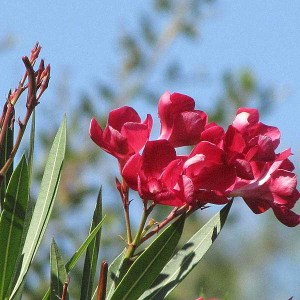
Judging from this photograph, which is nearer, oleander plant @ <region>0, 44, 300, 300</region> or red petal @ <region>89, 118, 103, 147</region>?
oleander plant @ <region>0, 44, 300, 300</region>

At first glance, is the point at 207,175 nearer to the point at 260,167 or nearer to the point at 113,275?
the point at 260,167

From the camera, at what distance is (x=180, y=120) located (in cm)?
132

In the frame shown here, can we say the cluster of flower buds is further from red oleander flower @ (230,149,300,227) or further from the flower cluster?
red oleander flower @ (230,149,300,227)

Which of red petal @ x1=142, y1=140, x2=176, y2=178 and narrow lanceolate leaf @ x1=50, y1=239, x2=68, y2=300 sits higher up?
red petal @ x1=142, y1=140, x2=176, y2=178

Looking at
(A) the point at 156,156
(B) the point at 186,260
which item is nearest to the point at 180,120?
(A) the point at 156,156

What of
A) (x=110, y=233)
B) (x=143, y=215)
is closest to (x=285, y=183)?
(x=143, y=215)

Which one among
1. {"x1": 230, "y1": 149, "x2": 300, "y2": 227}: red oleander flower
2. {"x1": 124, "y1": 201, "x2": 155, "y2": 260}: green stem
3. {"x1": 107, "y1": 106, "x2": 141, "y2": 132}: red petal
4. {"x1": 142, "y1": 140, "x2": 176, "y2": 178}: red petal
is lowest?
{"x1": 124, "y1": 201, "x2": 155, "y2": 260}: green stem

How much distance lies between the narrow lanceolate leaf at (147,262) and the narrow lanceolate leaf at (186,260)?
0.06 metres

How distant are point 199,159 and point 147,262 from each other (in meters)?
0.14

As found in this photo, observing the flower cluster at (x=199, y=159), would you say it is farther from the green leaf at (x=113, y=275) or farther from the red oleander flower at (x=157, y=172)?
the green leaf at (x=113, y=275)

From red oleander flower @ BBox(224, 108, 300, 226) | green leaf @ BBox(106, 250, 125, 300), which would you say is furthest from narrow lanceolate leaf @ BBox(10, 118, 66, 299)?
red oleander flower @ BBox(224, 108, 300, 226)

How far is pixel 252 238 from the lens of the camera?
15086 millimetres

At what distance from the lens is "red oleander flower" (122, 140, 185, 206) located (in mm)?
1287

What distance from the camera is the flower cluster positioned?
1265mm
